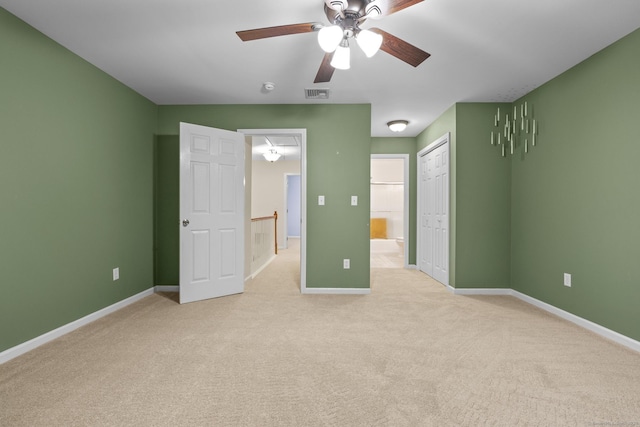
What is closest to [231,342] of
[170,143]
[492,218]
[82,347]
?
[82,347]

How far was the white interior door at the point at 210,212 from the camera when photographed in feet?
11.3

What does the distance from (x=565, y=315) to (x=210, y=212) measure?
12.5 ft

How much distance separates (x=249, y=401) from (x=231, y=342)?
81cm

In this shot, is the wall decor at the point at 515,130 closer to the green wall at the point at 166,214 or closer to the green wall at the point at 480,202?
the green wall at the point at 480,202

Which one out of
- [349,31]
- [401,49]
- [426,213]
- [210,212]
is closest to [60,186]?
[210,212]

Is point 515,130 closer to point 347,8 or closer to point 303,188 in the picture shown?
point 303,188

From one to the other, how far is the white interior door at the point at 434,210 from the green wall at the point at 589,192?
0.92 m

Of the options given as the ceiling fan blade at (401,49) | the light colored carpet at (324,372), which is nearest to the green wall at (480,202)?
the light colored carpet at (324,372)

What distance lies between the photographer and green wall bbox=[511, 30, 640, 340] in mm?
2379

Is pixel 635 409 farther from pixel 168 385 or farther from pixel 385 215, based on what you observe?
pixel 385 215

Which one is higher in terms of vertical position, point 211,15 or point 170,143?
point 211,15

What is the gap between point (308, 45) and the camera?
256cm

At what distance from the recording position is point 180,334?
254cm

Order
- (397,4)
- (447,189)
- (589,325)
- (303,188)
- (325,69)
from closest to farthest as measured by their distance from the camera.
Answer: (397,4) < (325,69) < (589,325) < (303,188) < (447,189)
